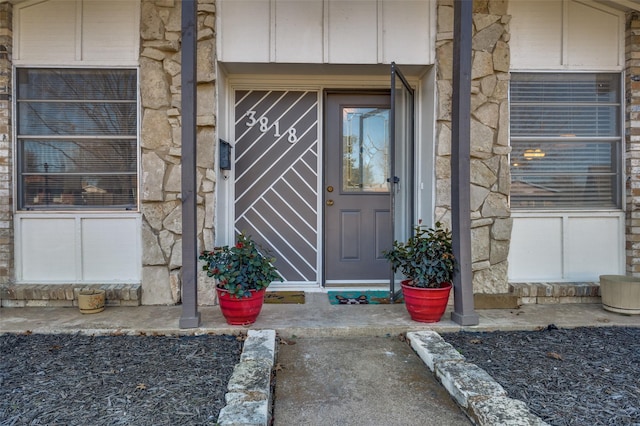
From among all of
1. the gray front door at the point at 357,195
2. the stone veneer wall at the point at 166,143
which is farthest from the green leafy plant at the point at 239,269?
the gray front door at the point at 357,195

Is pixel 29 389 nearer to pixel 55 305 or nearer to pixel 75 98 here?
pixel 55 305

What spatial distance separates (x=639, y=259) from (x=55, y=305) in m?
5.23

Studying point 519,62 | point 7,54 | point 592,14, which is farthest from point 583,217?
point 7,54

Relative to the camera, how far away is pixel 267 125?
4180 mm

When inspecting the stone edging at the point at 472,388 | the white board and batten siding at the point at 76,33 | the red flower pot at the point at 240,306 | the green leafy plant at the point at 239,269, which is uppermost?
the white board and batten siding at the point at 76,33

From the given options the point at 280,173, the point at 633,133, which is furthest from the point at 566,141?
the point at 280,173

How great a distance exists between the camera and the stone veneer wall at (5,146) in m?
3.60

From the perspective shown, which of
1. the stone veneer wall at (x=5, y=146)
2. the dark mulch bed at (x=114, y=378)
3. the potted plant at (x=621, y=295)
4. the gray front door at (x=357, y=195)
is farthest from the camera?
the gray front door at (x=357, y=195)

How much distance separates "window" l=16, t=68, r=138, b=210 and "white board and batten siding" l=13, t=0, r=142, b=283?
0.11 m

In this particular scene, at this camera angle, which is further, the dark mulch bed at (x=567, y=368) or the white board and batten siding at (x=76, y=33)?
the white board and batten siding at (x=76, y=33)

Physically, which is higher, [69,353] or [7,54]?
[7,54]

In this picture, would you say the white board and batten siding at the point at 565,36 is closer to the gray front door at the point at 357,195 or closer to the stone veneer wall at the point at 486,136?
the stone veneer wall at the point at 486,136

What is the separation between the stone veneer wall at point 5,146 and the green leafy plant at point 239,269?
6.44 feet

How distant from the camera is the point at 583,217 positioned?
3877 millimetres
